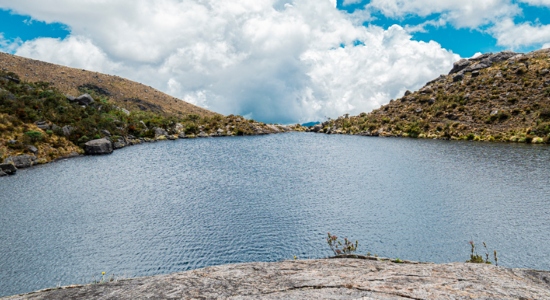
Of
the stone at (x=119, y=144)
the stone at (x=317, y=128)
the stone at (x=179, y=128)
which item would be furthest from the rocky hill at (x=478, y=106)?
the stone at (x=119, y=144)

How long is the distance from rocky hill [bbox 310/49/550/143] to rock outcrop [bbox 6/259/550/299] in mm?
82018

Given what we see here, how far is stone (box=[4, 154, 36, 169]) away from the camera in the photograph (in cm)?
5166

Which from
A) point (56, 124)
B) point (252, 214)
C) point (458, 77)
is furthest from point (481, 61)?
point (56, 124)

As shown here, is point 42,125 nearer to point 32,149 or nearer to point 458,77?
point 32,149

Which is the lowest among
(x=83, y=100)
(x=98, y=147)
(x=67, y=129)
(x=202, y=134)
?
(x=98, y=147)

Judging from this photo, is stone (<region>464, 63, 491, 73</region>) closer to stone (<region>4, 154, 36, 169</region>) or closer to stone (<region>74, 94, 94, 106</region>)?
stone (<region>74, 94, 94, 106</region>)

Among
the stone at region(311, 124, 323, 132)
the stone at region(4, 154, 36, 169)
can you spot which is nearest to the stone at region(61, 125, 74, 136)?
the stone at region(4, 154, 36, 169)

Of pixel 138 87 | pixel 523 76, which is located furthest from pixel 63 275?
pixel 138 87

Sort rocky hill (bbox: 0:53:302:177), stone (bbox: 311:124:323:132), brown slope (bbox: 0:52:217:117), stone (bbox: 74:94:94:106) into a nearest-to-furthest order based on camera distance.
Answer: rocky hill (bbox: 0:53:302:177), stone (bbox: 74:94:94:106), brown slope (bbox: 0:52:217:117), stone (bbox: 311:124:323:132)

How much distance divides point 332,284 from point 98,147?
2834 inches

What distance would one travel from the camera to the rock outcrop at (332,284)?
9883mm

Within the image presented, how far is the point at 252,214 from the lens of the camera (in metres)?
30.7

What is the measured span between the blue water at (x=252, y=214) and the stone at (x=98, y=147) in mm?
12287

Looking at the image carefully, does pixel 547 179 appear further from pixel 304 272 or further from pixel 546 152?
pixel 304 272
